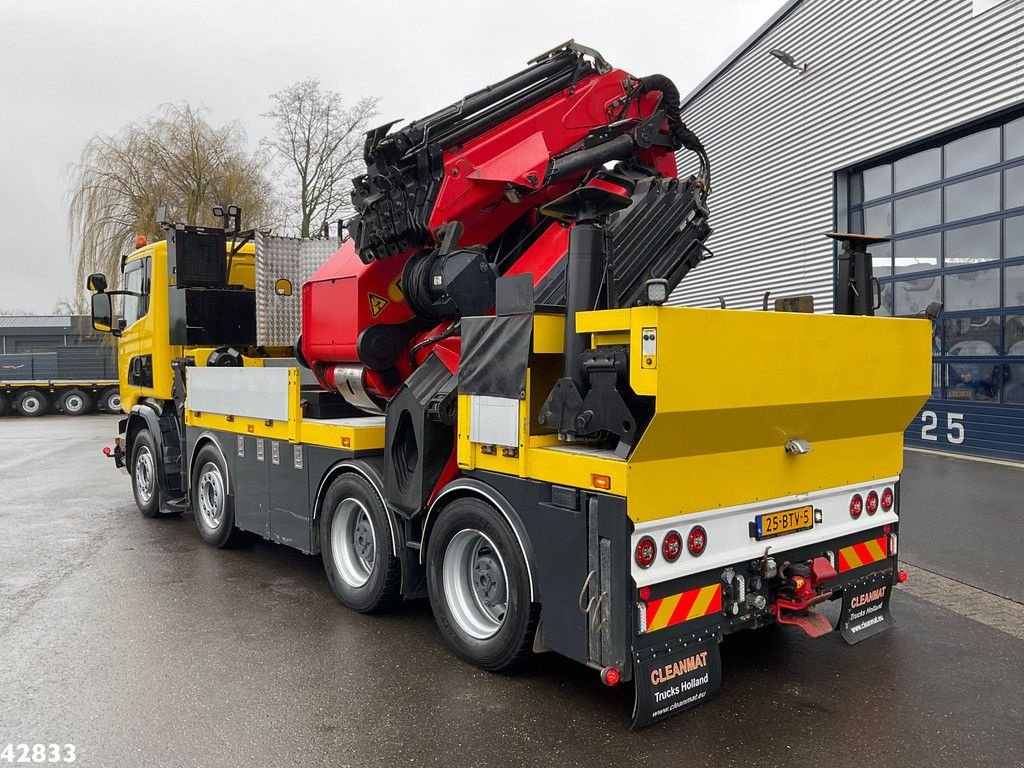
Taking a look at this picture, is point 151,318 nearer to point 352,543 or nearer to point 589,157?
point 352,543

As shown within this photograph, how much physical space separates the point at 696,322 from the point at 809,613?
182 cm

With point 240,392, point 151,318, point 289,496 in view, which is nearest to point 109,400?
point 151,318

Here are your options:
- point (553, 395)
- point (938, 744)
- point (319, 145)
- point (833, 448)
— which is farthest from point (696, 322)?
point (319, 145)

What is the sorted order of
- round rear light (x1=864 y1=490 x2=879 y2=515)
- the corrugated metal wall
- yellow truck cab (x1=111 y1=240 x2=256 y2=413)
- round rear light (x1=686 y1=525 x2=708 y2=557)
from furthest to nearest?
the corrugated metal wall, yellow truck cab (x1=111 y1=240 x2=256 y2=413), round rear light (x1=864 y1=490 x2=879 y2=515), round rear light (x1=686 y1=525 x2=708 y2=557)

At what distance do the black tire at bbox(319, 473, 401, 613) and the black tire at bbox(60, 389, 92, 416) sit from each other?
25944mm

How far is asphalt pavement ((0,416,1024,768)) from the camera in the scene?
3641 millimetres

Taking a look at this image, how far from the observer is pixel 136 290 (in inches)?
351

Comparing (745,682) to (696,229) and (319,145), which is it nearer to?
(696,229)

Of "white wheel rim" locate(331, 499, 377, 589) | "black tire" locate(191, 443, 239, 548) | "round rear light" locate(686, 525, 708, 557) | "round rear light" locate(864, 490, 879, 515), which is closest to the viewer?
"round rear light" locate(686, 525, 708, 557)

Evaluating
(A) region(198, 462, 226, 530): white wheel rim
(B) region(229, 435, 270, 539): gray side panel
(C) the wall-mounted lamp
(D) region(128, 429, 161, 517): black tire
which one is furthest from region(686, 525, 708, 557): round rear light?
(C) the wall-mounted lamp

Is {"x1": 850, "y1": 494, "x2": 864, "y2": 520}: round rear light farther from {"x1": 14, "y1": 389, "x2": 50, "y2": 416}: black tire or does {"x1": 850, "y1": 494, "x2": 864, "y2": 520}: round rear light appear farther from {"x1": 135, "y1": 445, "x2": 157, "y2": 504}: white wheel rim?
{"x1": 14, "y1": 389, "x2": 50, "y2": 416}: black tire

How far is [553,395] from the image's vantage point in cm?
401

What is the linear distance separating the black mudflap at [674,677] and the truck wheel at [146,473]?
246 inches

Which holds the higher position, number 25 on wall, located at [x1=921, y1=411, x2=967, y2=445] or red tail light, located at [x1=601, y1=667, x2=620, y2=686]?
number 25 on wall, located at [x1=921, y1=411, x2=967, y2=445]
